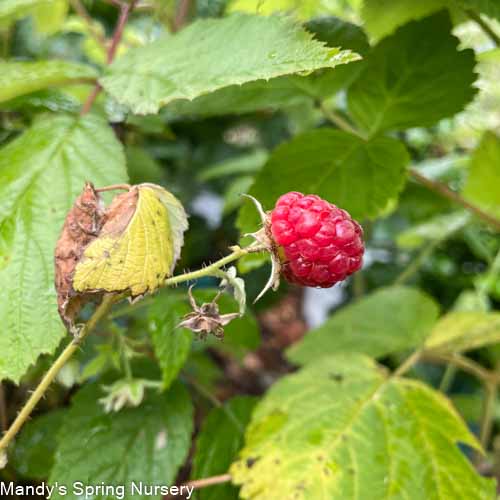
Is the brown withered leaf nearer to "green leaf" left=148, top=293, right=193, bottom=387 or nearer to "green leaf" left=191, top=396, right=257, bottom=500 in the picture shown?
"green leaf" left=148, top=293, right=193, bottom=387

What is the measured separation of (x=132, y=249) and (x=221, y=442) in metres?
0.40

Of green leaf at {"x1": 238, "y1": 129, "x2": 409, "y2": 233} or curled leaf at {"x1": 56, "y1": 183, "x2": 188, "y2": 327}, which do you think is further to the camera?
green leaf at {"x1": 238, "y1": 129, "x2": 409, "y2": 233}

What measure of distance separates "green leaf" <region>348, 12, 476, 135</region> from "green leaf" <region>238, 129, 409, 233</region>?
4 centimetres

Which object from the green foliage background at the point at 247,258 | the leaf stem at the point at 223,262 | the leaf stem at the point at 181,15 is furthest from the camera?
the leaf stem at the point at 181,15

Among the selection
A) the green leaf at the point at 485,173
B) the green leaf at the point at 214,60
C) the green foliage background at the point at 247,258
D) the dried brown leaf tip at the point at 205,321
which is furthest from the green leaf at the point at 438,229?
the dried brown leaf tip at the point at 205,321

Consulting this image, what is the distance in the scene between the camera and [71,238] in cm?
48

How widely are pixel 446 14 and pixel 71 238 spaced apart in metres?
0.51

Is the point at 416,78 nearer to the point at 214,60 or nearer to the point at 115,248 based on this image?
the point at 214,60

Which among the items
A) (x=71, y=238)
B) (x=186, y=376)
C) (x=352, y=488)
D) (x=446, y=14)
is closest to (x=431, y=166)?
(x=446, y=14)

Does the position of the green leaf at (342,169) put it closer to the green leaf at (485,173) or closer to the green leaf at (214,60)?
the green leaf at (214,60)

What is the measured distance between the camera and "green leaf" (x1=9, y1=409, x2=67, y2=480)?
73cm

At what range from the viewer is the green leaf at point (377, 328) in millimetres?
1055

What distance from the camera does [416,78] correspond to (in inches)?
28.1

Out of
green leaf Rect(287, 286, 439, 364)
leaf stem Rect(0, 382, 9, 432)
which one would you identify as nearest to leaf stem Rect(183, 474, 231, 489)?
leaf stem Rect(0, 382, 9, 432)
